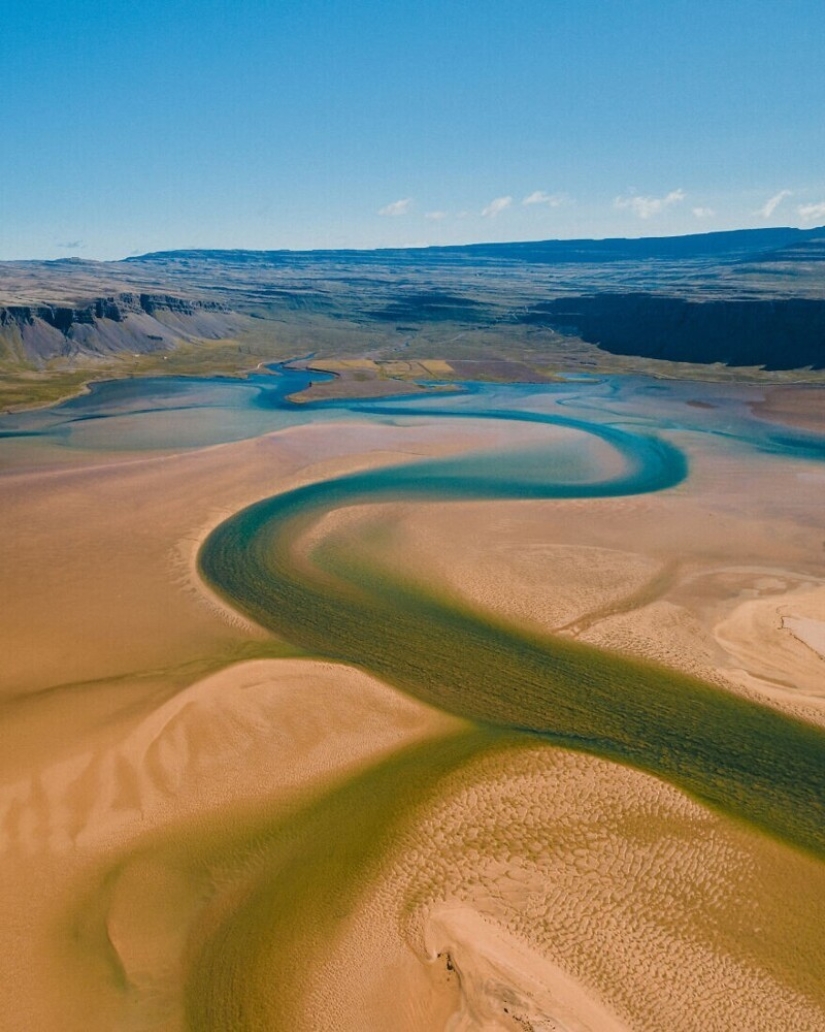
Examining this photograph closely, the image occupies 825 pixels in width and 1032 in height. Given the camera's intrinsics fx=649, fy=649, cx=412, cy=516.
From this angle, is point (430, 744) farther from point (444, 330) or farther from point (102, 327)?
point (444, 330)

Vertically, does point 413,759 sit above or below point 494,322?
below

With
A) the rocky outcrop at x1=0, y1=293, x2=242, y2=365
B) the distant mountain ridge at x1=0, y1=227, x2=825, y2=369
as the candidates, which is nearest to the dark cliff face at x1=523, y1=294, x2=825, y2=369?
the distant mountain ridge at x1=0, y1=227, x2=825, y2=369

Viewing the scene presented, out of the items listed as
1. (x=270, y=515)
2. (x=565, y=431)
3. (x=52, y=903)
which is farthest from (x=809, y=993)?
(x=565, y=431)

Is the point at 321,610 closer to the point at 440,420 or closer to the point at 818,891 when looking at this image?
the point at 818,891

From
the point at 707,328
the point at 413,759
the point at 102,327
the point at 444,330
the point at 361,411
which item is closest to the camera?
the point at 413,759

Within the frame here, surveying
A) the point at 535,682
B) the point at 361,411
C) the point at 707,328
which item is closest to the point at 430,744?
the point at 535,682
